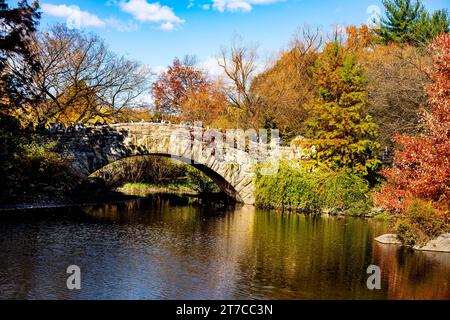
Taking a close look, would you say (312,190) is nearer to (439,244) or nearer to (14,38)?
(439,244)

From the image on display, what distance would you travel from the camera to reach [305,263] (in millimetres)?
11812

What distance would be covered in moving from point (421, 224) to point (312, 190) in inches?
309

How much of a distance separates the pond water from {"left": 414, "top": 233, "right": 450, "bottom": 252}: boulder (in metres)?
0.50

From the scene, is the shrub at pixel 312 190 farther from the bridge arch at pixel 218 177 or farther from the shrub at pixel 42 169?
the shrub at pixel 42 169

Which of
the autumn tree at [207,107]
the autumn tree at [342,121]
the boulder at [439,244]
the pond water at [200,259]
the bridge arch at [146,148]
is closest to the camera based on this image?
the pond water at [200,259]

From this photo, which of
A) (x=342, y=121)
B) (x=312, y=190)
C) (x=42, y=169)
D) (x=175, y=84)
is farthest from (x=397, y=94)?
(x=175, y=84)

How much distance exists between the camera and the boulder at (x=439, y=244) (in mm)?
14086

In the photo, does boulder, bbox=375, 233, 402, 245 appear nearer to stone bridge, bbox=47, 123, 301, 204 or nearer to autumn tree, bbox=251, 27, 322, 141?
stone bridge, bbox=47, 123, 301, 204

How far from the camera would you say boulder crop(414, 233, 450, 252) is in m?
14.1

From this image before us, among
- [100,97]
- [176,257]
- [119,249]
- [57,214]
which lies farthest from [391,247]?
[100,97]

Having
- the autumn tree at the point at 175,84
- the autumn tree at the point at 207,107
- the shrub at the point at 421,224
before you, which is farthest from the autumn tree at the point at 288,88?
the shrub at the point at 421,224

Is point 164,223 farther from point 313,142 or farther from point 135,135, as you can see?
point 313,142

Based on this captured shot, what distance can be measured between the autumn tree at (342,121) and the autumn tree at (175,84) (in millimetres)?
24032

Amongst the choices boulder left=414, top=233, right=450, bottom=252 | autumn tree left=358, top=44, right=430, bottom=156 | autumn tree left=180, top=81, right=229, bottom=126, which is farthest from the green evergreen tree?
boulder left=414, top=233, right=450, bottom=252
